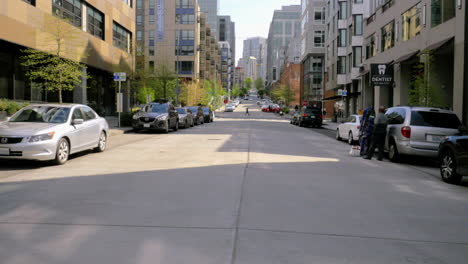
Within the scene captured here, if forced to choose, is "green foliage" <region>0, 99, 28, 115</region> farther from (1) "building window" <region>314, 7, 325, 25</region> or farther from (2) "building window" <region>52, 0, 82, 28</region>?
(1) "building window" <region>314, 7, 325, 25</region>

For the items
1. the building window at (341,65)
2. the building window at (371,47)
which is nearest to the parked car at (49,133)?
the building window at (371,47)

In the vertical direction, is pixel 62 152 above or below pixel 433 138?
below

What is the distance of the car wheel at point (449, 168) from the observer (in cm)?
990

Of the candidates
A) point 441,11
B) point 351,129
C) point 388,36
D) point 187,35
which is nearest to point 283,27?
point 187,35

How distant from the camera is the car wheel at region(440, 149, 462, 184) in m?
9.90

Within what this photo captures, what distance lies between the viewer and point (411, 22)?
95.3 feet

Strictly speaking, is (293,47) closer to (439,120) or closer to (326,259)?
(439,120)

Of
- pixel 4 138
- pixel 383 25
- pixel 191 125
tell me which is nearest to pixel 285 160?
pixel 4 138

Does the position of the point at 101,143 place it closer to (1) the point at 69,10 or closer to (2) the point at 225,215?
(2) the point at 225,215

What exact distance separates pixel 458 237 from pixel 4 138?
9.54 meters

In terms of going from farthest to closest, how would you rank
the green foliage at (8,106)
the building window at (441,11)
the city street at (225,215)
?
the building window at (441,11), the green foliage at (8,106), the city street at (225,215)

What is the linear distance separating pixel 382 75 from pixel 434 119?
17.0 meters

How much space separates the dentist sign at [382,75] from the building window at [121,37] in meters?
22.5

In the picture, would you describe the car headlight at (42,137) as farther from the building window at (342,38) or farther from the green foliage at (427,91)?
the building window at (342,38)
